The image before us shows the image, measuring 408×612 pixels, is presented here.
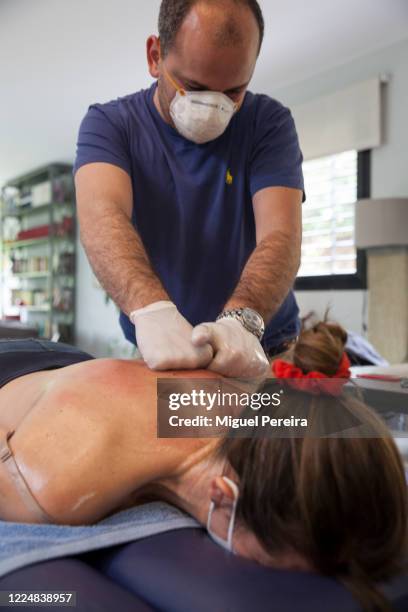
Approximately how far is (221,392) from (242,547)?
0.65 feet

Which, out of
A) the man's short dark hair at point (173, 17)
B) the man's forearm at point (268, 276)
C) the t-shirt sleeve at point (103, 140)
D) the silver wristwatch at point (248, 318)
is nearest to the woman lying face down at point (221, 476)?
the silver wristwatch at point (248, 318)

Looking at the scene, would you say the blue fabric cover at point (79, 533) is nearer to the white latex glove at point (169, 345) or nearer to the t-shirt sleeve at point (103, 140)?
the white latex glove at point (169, 345)

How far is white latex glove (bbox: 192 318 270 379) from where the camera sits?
938 millimetres

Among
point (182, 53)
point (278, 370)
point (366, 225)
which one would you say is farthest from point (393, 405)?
point (366, 225)

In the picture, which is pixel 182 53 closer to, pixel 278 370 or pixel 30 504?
pixel 278 370

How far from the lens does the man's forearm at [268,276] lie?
1135 millimetres

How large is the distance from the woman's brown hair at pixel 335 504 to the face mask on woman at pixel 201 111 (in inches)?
29.3

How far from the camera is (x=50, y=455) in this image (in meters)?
0.81

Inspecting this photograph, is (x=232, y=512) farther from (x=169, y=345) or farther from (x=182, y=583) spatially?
(x=169, y=345)

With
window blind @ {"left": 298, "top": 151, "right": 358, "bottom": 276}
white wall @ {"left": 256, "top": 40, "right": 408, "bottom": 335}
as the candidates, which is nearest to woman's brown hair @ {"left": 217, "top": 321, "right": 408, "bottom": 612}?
white wall @ {"left": 256, "top": 40, "right": 408, "bottom": 335}

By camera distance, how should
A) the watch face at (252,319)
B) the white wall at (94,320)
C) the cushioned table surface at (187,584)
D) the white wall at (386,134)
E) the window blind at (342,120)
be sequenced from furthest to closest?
the white wall at (94,320) < the window blind at (342,120) < the white wall at (386,134) < the watch face at (252,319) < the cushioned table surface at (187,584)

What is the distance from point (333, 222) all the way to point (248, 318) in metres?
3.22

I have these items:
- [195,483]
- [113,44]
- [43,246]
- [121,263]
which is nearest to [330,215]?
[113,44]

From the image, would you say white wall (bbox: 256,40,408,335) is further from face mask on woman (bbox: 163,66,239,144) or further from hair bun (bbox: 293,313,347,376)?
face mask on woman (bbox: 163,66,239,144)
